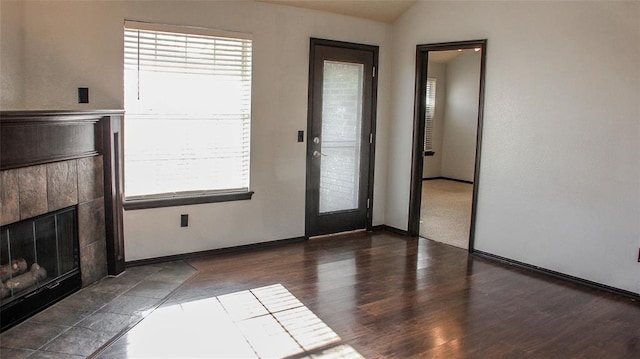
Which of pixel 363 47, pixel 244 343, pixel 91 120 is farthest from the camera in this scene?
pixel 363 47

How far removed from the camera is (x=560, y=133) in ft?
13.8

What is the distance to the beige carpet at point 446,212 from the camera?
5527mm

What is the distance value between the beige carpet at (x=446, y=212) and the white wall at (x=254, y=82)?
739 mm

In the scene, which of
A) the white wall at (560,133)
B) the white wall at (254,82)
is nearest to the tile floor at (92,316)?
the white wall at (254,82)

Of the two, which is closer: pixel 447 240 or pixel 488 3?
pixel 488 3

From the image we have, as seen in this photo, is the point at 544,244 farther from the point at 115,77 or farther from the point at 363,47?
the point at 115,77

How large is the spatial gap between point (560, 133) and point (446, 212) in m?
2.70

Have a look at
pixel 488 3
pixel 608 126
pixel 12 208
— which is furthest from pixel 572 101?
pixel 12 208

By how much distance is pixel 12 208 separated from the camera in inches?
119

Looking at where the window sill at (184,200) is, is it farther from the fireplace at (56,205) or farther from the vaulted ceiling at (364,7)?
the vaulted ceiling at (364,7)

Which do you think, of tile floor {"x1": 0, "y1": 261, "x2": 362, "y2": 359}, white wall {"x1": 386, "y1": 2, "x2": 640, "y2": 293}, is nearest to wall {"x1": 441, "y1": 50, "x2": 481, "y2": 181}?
white wall {"x1": 386, "y1": 2, "x2": 640, "y2": 293}

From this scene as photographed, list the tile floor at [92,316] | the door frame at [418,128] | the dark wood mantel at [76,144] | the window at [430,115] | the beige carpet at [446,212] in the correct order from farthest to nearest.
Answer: the window at [430,115], the beige carpet at [446,212], the door frame at [418,128], the dark wood mantel at [76,144], the tile floor at [92,316]

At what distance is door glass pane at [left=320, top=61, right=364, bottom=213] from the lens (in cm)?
525

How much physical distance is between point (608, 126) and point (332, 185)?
262 cm
